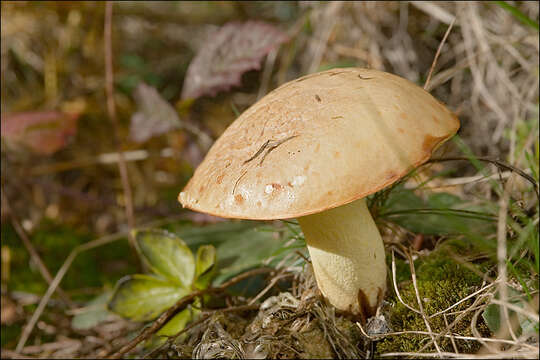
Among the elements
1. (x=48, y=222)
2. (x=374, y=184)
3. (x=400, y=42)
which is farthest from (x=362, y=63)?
(x=48, y=222)

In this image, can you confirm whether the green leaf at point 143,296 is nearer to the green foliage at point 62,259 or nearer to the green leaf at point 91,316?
the green leaf at point 91,316

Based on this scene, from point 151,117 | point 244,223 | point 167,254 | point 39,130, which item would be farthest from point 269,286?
point 39,130

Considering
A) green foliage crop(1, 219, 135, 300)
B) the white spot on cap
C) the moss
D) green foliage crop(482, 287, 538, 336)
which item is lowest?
green foliage crop(1, 219, 135, 300)

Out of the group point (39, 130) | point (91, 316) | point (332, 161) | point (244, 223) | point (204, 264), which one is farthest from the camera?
point (39, 130)

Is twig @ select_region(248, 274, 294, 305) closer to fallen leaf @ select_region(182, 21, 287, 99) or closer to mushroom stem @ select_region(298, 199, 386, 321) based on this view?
mushroom stem @ select_region(298, 199, 386, 321)

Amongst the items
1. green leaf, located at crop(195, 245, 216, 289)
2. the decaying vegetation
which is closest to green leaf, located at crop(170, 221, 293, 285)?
the decaying vegetation

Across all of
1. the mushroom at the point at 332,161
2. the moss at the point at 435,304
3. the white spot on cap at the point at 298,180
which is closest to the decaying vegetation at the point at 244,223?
the moss at the point at 435,304

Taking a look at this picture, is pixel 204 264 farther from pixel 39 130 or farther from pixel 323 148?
pixel 39 130
